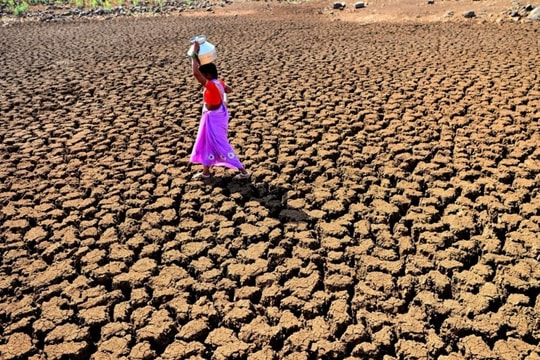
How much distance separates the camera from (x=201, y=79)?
389 cm

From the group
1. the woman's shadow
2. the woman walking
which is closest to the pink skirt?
the woman walking

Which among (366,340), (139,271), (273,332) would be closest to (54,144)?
(139,271)

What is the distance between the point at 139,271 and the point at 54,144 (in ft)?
9.23

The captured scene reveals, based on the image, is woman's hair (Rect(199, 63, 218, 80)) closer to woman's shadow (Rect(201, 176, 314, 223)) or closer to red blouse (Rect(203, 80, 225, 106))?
red blouse (Rect(203, 80, 225, 106))

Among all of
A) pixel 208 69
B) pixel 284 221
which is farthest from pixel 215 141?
pixel 284 221

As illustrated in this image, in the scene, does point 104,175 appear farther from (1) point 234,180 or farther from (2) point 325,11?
(2) point 325,11

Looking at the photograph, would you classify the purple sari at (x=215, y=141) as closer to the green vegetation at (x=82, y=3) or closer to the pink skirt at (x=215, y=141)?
the pink skirt at (x=215, y=141)

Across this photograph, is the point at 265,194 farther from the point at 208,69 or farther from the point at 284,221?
the point at 208,69

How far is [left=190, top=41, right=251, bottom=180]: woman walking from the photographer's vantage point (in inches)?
157

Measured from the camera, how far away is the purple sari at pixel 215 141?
4.11 m

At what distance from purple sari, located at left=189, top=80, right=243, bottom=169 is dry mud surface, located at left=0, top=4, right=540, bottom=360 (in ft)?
0.71

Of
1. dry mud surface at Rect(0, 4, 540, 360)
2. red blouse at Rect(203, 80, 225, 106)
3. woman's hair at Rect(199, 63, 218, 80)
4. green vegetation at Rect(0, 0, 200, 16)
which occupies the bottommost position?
dry mud surface at Rect(0, 4, 540, 360)

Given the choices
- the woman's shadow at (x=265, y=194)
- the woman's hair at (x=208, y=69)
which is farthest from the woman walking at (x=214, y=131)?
the woman's shadow at (x=265, y=194)

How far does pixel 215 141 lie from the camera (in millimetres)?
4121
